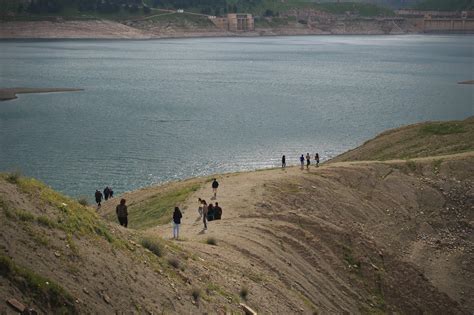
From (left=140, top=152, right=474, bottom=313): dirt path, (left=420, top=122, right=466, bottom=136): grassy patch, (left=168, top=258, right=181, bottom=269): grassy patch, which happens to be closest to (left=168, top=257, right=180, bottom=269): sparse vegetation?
(left=168, top=258, right=181, bottom=269): grassy patch

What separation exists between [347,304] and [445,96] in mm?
74228

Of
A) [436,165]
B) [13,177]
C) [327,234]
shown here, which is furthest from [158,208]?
[13,177]

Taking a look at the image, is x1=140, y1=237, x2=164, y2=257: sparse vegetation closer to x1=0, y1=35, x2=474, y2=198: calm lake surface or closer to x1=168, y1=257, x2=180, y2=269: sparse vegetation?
x1=168, y1=257, x2=180, y2=269: sparse vegetation

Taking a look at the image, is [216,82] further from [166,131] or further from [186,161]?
[186,161]

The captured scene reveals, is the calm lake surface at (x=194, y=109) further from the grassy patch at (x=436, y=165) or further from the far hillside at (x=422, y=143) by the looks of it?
the grassy patch at (x=436, y=165)

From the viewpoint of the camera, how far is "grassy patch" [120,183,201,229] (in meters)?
26.7

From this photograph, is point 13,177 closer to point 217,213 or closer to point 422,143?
point 217,213

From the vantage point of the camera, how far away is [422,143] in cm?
4006

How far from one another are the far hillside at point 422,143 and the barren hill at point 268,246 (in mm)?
985

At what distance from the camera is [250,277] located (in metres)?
18.7

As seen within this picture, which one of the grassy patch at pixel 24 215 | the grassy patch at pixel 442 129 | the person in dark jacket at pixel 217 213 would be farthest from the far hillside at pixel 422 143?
the grassy patch at pixel 24 215

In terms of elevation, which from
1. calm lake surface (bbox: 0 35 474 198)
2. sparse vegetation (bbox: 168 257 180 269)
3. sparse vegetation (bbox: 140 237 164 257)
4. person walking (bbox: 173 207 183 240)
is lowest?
calm lake surface (bbox: 0 35 474 198)

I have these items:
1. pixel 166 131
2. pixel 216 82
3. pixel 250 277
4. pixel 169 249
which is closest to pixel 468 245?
pixel 250 277

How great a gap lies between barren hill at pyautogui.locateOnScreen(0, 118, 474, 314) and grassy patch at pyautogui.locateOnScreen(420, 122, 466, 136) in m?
1.48
